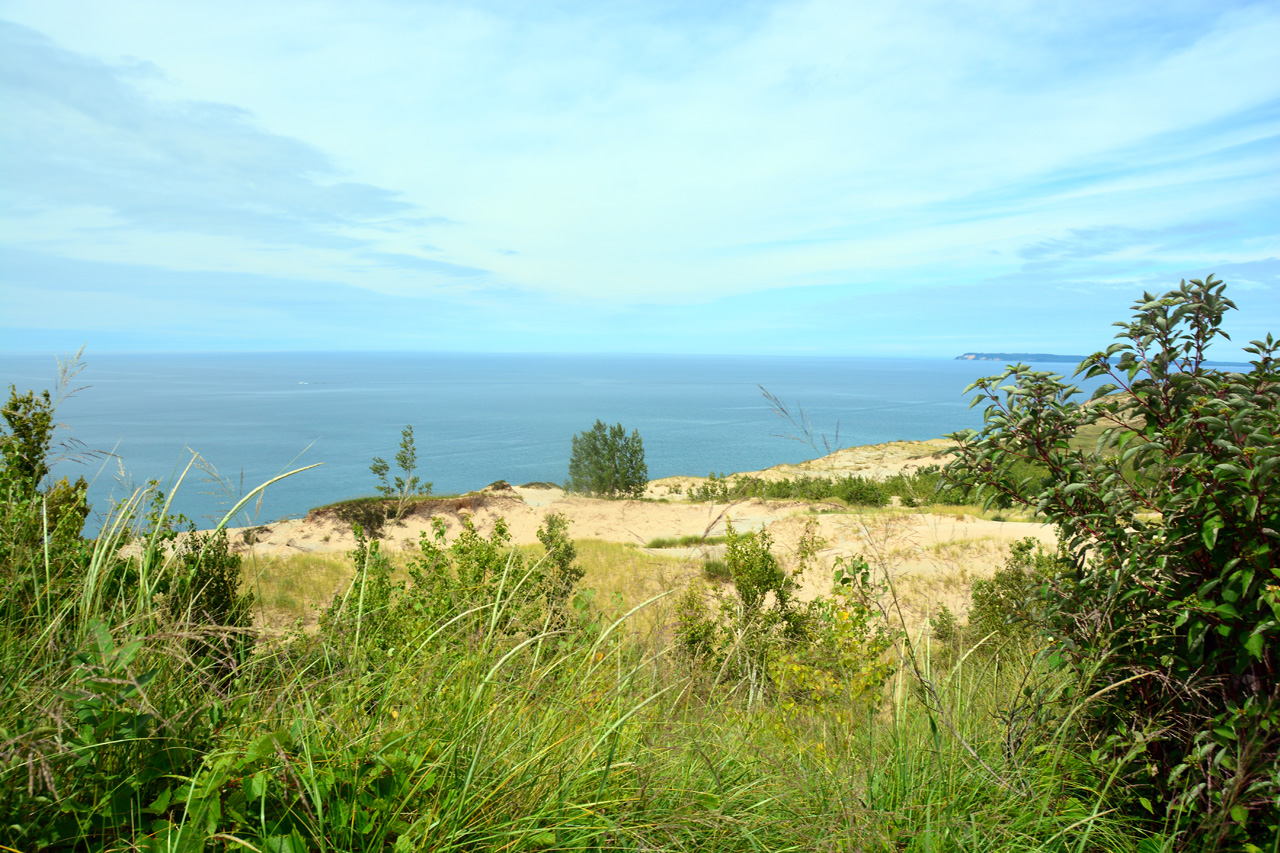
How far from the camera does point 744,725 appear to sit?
260 centimetres

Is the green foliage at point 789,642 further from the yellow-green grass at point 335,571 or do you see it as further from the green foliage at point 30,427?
the green foliage at point 30,427

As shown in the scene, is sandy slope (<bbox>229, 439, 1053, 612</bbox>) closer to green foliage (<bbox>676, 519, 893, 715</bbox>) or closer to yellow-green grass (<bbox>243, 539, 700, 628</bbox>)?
yellow-green grass (<bbox>243, 539, 700, 628</bbox>)

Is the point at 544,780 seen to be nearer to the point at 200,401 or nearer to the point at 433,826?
the point at 433,826

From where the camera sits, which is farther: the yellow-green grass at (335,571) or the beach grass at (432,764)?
the yellow-green grass at (335,571)

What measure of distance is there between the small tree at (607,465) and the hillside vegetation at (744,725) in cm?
3232

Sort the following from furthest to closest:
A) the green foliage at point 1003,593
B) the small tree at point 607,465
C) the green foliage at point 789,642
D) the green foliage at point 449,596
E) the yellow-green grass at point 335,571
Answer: the small tree at point 607,465
the yellow-green grass at point 335,571
the green foliage at point 1003,593
the green foliage at point 789,642
the green foliage at point 449,596

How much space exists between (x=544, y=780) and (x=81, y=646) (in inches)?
51.5

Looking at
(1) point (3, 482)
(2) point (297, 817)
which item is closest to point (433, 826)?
Answer: (2) point (297, 817)

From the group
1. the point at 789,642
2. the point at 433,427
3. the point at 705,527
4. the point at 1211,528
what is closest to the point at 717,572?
the point at 705,527

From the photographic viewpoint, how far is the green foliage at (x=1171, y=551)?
1.87 m

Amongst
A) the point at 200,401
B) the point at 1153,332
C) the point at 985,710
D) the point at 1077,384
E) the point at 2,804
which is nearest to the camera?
the point at 2,804

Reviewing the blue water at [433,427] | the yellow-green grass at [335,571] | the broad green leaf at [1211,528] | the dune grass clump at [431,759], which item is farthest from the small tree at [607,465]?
the broad green leaf at [1211,528]

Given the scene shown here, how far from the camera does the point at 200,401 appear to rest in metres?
123

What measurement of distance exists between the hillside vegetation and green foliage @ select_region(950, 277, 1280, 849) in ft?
0.04
